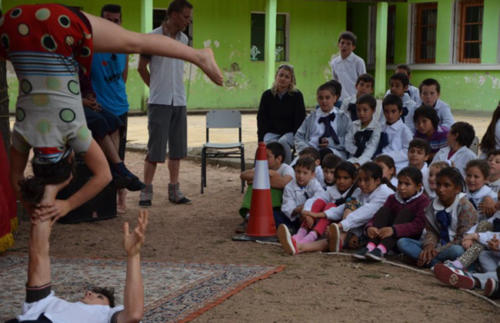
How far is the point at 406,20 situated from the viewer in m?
21.2

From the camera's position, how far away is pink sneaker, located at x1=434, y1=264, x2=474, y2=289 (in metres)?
4.71

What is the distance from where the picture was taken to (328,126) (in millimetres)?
7375

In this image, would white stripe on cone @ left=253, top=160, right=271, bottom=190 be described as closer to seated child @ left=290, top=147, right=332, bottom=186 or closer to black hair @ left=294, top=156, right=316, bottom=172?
black hair @ left=294, top=156, right=316, bottom=172

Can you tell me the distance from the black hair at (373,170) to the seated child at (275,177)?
889 millimetres

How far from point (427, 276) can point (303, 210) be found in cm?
132

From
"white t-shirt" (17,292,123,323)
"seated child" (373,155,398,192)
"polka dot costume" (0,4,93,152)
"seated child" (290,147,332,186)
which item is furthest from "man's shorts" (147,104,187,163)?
"white t-shirt" (17,292,123,323)

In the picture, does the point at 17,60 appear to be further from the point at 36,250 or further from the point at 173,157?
the point at 173,157

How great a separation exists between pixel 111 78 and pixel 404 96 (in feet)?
9.81

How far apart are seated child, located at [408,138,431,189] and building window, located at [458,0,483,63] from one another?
1404 cm

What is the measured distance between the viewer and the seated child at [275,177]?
6562 mm

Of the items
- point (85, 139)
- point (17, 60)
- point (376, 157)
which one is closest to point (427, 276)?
point (376, 157)

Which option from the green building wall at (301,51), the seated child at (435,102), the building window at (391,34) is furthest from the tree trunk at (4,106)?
the building window at (391,34)

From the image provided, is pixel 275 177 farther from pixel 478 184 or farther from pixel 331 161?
pixel 478 184

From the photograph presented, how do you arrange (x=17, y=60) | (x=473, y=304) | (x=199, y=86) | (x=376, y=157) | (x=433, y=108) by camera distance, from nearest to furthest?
(x=17, y=60), (x=473, y=304), (x=376, y=157), (x=433, y=108), (x=199, y=86)
